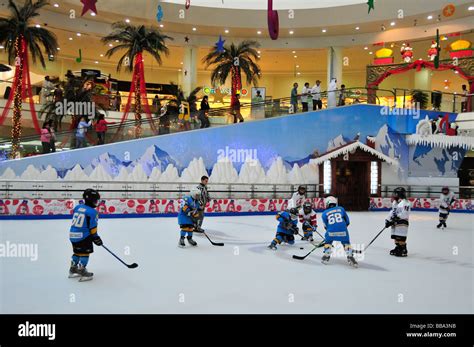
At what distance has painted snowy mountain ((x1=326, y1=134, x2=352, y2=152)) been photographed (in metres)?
19.0

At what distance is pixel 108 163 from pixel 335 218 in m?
10.9

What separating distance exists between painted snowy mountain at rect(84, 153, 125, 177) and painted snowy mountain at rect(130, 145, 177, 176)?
540mm

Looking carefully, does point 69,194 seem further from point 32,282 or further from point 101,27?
point 101,27

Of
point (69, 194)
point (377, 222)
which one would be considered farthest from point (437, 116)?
point (69, 194)

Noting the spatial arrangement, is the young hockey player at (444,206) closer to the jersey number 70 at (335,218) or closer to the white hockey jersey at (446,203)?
the white hockey jersey at (446,203)

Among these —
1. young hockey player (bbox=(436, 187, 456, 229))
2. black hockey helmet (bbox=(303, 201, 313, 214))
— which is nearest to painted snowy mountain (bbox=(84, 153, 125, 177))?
black hockey helmet (bbox=(303, 201, 313, 214))

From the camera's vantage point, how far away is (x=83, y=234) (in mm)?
5914

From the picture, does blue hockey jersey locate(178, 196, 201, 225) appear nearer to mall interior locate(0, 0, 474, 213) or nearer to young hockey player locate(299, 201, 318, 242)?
young hockey player locate(299, 201, 318, 242)

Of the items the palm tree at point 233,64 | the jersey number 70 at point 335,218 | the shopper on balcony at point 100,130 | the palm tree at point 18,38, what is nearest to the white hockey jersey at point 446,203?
the jersey number 70 at point 335,218

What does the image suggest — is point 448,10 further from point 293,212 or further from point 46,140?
point 46,140

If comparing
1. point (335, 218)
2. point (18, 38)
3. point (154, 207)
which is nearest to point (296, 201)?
point (335, 218)

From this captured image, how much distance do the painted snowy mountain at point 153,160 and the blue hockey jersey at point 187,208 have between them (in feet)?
26.4

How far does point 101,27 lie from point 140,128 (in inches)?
432

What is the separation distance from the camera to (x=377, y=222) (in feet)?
46.0
